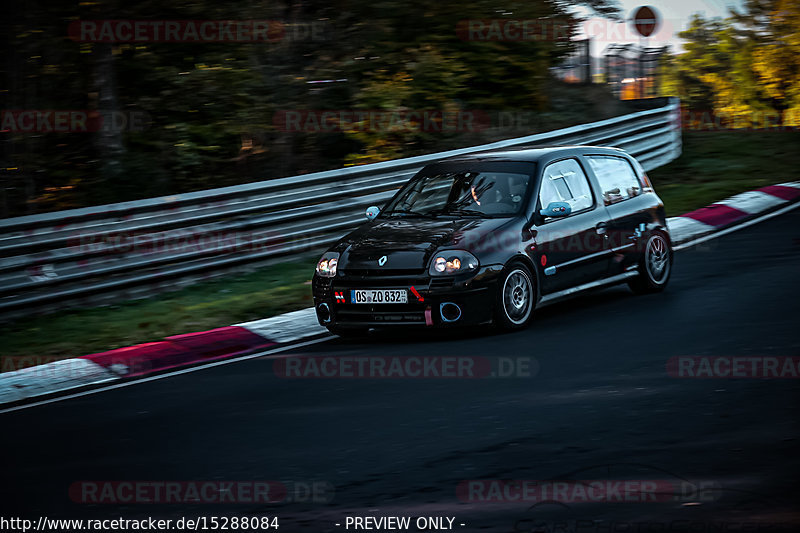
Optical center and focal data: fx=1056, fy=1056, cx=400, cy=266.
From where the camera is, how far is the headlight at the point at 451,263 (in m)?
8.66

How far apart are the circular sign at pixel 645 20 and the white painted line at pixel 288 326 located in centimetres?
1326

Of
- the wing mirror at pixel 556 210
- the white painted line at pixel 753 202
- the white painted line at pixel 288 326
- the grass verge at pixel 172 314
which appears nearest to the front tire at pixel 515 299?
the wing mirror at pixel 556 210

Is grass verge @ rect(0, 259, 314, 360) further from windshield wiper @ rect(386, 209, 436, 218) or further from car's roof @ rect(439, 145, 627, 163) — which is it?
car's roof @ rect(439, 145, 627, 163)

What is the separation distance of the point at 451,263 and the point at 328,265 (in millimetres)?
1186

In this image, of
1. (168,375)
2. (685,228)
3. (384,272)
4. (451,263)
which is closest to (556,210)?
(451,263)

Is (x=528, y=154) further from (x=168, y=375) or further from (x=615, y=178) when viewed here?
(x=168, y=375)

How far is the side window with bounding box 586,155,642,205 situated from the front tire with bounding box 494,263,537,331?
165 cm

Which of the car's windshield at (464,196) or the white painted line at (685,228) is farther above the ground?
the car's windshield at (464,196)

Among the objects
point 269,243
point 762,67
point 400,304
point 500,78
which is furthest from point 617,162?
point 762,67

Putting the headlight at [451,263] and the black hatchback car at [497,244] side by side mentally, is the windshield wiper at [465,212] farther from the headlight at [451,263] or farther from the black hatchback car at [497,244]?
the headlight at [451,263]

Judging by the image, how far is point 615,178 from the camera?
34.7ft

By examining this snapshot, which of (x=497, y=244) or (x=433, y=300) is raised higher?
(x=497, y=244)

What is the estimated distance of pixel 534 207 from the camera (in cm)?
944

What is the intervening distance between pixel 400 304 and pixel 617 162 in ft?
10.8
